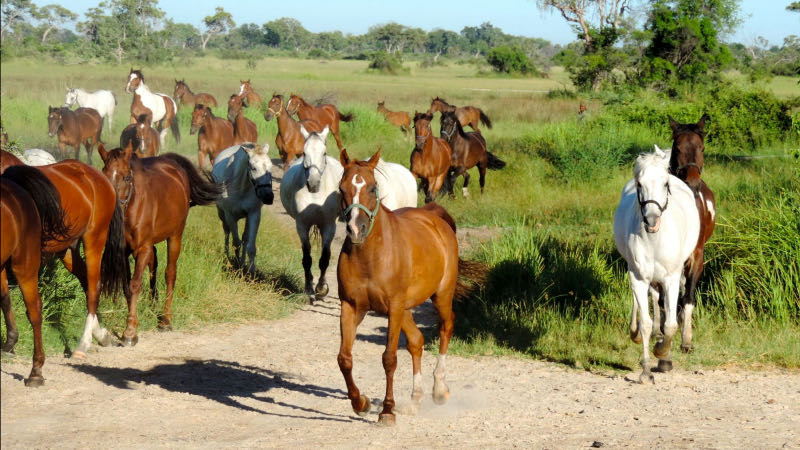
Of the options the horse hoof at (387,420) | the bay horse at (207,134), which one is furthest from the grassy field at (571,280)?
the bay horse at (207,134)

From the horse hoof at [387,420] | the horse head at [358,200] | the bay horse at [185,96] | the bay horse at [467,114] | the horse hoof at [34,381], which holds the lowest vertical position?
the horse hoof at [34,381]

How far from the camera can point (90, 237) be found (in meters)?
7.95

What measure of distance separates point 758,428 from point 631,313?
2.66 metres

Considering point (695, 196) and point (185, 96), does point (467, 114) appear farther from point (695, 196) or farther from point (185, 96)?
point (695, 196)

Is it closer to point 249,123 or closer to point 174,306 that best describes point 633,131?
point 249,123

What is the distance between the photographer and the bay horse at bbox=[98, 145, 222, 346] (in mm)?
8297

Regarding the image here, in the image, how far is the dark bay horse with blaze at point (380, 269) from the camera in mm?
5723

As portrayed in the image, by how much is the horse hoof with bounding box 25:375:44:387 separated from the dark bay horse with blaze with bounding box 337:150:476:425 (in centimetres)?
247

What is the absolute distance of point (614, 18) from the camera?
141 feet

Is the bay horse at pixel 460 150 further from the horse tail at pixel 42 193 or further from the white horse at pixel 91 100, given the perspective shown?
the white horse at pixel 91 100

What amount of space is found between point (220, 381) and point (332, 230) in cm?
365

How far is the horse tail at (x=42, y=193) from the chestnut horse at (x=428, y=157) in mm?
8681

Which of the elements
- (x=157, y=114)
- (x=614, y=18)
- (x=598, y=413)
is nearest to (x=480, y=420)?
(x=598, y=413)

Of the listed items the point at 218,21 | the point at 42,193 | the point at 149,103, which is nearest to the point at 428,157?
the point at 42,193
